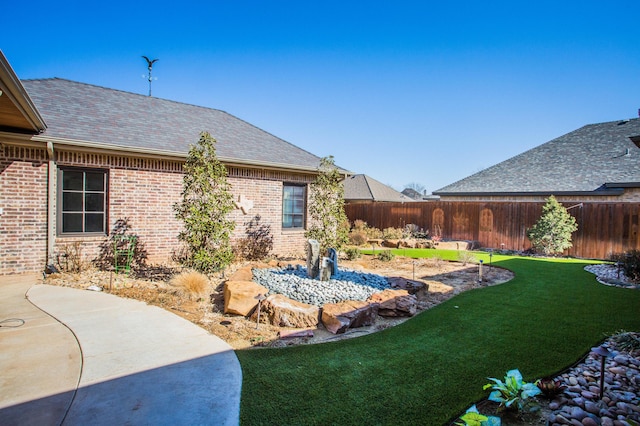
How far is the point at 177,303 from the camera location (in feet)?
19.5

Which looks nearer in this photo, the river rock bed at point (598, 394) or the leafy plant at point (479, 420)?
the leafy plant at point (479, 420)

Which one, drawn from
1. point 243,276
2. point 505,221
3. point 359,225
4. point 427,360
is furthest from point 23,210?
point 505,221

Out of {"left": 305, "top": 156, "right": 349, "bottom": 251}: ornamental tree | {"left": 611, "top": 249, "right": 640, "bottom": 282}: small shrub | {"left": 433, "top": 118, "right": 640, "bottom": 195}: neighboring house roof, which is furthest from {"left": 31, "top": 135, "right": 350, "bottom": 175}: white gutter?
{"left": 433, "top": 118, "right": 640, "bottom": 195}: neighboring house roof

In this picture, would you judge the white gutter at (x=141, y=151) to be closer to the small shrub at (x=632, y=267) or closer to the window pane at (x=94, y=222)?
the window pane at (x=94, y=222)

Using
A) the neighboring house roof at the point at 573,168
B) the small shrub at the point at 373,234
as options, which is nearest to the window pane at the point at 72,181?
the small shrub at the point at 373,234

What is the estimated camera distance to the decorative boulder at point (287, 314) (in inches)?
200

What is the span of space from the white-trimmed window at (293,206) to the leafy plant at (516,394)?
9316 mm

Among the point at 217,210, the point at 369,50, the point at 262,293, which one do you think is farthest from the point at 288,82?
the point at 262,293

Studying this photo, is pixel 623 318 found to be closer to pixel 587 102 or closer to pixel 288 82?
pixel 288 82

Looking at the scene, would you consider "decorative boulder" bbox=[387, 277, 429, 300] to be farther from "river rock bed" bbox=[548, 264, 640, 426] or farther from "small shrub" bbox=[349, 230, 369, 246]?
"small shrub" bbox=[349, 230, 369, 246]

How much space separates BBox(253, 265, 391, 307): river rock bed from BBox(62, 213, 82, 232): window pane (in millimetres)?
4534

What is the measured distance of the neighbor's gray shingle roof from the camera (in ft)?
28.3

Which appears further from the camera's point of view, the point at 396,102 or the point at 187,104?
the point at 396,102

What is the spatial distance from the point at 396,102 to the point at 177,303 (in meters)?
16.2
